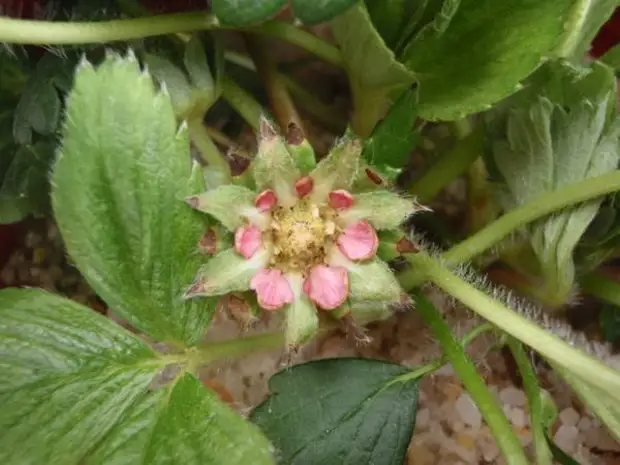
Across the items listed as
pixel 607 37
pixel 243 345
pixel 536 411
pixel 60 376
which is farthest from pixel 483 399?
pixel 607 37

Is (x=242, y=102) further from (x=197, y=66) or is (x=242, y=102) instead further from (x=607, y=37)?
(x=607, y=37)

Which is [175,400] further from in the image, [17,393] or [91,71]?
[91,71]

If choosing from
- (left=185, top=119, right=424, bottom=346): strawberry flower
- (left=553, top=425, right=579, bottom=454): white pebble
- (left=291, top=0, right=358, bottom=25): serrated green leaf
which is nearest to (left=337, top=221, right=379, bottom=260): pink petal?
(left=185, top=119, right=424, bottom=346): strawberry flower

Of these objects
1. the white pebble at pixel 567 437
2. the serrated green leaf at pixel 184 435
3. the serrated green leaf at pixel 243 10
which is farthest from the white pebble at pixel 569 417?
the serrated green leaf at pixel 243 10

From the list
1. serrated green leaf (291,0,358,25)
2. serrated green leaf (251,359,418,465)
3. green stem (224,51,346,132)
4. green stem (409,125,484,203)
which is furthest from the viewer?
green stem (224,51,346,132)

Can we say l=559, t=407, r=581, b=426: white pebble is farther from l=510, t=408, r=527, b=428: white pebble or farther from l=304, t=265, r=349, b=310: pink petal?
l=304, t=265, r=349, b=310: pink petal

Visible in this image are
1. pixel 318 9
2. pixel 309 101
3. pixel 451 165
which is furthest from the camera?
pixel 309 101
